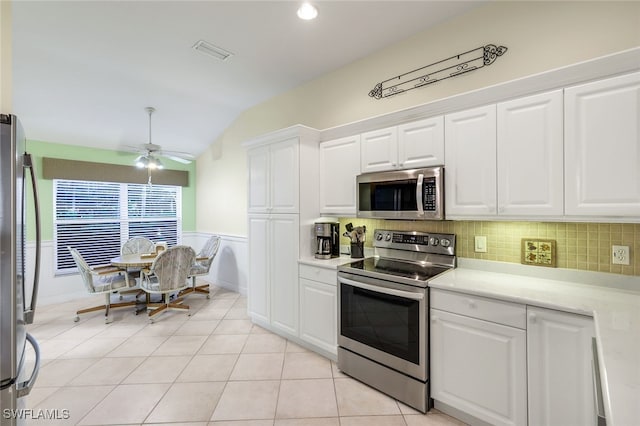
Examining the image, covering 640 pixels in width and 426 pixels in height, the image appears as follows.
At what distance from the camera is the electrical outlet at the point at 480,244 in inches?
89.0

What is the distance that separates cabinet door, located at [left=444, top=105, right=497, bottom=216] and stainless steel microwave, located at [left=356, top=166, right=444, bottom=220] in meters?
0.08

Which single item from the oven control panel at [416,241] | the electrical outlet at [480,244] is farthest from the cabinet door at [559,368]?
the oven control panel at [416,241]

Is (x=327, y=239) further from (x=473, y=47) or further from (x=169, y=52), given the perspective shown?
(x=169, y=52)

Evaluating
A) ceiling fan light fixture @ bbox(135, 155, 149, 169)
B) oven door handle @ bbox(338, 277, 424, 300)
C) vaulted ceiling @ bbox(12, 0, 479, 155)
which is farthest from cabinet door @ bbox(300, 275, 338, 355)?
ceiling fan light fixture @ bbox(135, 155, 149, 169)

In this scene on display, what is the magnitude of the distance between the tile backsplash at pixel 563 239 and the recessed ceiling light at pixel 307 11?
78.8 inches

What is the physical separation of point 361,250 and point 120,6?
2.97m

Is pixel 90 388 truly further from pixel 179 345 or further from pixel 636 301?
pixel 636 301

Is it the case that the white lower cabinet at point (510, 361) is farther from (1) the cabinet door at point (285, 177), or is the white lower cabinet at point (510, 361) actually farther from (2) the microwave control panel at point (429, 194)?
(1) the cabinet door at point (285, 177)

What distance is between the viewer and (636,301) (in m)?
1.53

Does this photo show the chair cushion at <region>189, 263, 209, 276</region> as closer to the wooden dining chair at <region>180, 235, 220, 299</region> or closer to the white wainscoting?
the wooden dining chair at <region>180, 235, 220, 299</region>

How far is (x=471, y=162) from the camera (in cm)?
206

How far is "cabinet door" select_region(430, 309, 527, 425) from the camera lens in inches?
65.4

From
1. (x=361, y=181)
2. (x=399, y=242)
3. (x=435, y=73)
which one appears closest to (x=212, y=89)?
(x=361, y=181)

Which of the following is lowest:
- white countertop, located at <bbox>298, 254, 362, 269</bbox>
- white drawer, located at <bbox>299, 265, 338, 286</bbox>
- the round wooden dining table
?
the round wooden dining table
